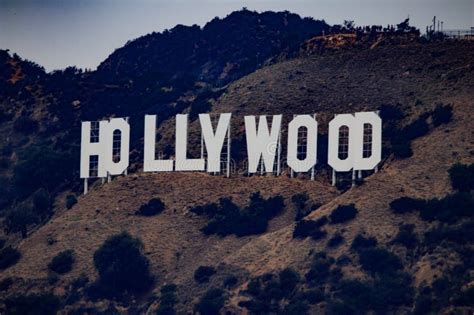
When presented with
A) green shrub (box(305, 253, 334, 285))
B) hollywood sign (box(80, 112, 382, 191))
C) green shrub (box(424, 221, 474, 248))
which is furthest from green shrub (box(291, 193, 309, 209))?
green shrub (box(424, 221, 474, 248))

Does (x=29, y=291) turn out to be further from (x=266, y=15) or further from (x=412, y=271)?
(x=266, y=15)

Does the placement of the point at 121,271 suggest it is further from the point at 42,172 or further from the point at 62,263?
the point at 42,172

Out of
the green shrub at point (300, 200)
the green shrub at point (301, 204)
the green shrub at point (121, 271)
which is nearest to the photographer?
the green shrub at point (121, 271)

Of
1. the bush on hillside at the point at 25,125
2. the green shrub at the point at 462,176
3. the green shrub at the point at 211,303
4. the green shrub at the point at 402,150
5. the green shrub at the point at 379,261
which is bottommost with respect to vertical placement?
the green shrub at the point at 211,303

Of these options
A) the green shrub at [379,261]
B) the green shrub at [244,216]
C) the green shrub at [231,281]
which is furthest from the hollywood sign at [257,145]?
the green shrub at [231,281]

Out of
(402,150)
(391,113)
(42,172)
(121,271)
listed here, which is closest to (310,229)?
(402,150)

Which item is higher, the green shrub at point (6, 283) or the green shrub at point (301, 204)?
the green shrub at point (301, 204)

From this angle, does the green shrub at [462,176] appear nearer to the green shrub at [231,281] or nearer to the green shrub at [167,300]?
the green shrub at [231,281]
